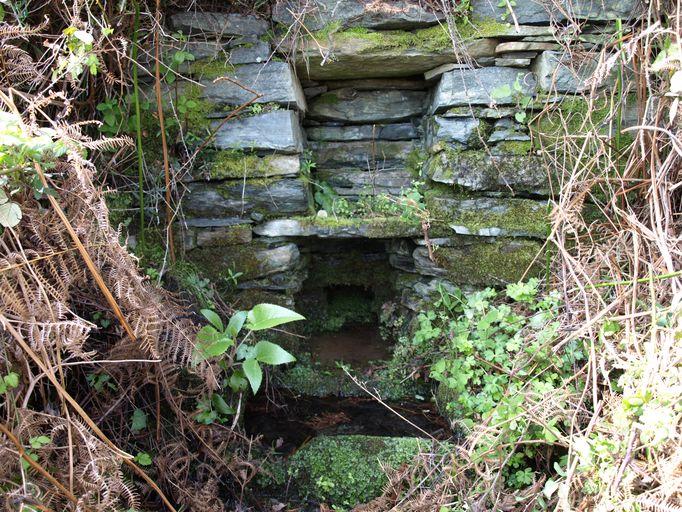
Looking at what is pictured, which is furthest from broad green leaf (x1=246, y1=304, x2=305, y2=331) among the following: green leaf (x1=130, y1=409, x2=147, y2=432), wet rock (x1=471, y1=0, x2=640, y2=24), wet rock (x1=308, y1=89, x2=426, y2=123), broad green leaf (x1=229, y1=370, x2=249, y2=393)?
wet rock (x1=471, y1=0, x2=640, y2=24)

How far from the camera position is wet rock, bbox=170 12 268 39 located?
2.76 m

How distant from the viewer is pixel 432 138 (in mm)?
3043

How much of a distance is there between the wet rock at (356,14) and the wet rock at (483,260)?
118 cm

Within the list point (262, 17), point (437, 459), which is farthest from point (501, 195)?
point (262, 17)

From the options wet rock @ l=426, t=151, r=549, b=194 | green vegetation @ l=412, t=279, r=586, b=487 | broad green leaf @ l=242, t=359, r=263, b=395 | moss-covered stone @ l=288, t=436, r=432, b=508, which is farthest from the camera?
wet rock @ l=426, t=151, r=549, b=194

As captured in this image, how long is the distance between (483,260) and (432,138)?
76 cm

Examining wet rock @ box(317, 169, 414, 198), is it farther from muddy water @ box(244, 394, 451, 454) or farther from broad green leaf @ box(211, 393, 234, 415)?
broad green leaf @ box(211, 393, 234, 415)

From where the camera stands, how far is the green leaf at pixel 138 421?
200 cm

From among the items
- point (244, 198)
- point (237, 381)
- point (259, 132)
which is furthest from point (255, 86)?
point (237, 381)

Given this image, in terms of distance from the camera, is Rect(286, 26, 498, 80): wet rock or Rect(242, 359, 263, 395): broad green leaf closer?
Rect(242, 359, 263, 395): broad green leaf

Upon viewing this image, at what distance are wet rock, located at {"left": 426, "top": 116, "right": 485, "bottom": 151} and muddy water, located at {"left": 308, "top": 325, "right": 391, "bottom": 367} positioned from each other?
128 centimetres

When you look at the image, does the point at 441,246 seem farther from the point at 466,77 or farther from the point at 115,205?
the point at 115,205

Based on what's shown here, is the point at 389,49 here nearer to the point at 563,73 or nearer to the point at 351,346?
the point at 563,73

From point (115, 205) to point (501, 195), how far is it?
6.33ft
